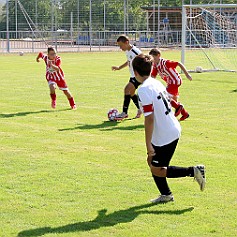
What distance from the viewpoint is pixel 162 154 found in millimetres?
6672

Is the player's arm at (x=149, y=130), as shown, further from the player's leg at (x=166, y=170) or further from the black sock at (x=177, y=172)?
the black sock at (x=177, y=172)

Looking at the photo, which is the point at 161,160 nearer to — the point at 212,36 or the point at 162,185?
the point at 162,185

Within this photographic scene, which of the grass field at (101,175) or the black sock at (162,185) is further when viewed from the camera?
the black sock at (162,185)

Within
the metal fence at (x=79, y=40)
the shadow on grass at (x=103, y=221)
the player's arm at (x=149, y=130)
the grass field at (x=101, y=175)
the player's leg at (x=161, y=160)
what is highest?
the metal fence at (x=79, y=40)

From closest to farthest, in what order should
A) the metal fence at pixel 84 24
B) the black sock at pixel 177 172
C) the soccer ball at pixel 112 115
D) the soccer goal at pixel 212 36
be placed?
the black sock at pixel 177 172
the soccer ball at pixel 112 115
the soccer goal at pixel 212 36
the metal fence at pixel 84 24

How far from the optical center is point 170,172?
6.77m

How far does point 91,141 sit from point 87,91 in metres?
8.35

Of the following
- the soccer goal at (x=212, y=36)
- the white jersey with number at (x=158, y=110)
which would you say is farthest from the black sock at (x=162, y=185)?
the soccer goal at (x=212, y=36)

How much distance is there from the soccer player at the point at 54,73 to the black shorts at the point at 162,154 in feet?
27.5

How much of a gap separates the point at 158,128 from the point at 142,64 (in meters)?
0.69

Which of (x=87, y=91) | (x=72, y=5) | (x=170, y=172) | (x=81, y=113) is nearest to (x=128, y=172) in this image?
(x=170, y=172)

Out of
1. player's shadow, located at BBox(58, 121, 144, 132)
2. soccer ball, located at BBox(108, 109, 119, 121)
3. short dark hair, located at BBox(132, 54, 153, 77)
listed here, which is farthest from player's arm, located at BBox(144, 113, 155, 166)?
soccer ball, located at BBox(108, 109, 119, 121)

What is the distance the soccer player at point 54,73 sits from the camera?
14.9 m

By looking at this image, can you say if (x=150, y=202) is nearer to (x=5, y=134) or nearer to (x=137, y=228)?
(x=137, y=228)
